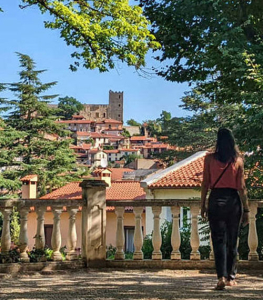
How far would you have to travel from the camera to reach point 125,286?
566cm

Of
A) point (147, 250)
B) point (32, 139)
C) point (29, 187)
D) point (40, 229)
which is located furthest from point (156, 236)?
point (32, 139)

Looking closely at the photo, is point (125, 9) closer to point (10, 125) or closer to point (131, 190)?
point (131, 190)

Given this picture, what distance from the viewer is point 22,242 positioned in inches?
278

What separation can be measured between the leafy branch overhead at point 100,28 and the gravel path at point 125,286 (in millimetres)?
6143

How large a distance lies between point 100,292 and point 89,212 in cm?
225

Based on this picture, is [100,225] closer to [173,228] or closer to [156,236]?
[156,236]

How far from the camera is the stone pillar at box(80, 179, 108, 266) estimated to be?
7320mm

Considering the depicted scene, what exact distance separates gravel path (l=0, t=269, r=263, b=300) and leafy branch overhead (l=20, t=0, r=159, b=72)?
20.2ft

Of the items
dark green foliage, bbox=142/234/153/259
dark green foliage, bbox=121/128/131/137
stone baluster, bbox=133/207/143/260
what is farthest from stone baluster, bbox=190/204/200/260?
dark green foliage, bbox=121/128/131/137

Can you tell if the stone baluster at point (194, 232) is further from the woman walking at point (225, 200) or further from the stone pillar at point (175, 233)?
the woman walking at point (225, 200)

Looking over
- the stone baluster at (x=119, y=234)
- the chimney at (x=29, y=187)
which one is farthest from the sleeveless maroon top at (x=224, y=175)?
the chimney at (x=29, y=187)

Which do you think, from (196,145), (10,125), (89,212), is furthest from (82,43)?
(10,125)

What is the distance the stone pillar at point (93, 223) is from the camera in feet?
24.0

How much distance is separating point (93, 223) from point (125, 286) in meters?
1.86
